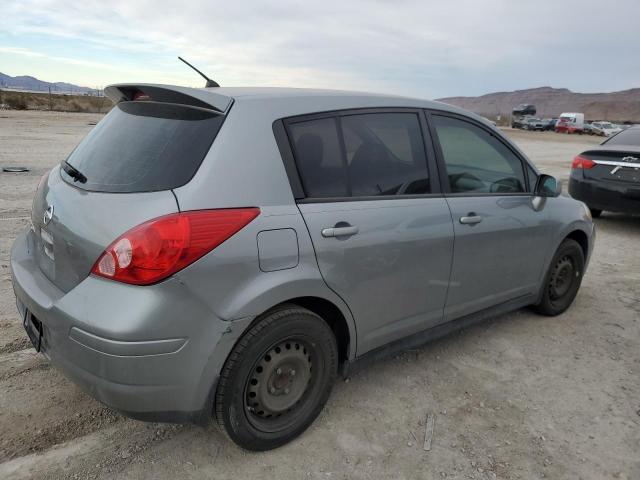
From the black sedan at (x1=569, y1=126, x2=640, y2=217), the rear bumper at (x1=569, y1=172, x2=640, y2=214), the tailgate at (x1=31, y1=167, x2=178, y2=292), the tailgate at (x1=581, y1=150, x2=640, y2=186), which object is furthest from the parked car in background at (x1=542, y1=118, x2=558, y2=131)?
the tailgate at (x1=31, y1=167, x2=178, y2=292)

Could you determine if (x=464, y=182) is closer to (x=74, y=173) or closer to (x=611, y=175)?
(x=74, y=173)

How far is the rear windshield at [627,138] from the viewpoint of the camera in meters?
7.98

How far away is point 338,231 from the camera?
2598 millimetres

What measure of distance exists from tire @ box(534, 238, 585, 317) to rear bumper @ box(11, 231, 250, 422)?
2962mm

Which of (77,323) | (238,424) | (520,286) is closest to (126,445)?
(238,424)

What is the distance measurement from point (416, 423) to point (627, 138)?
23.5ft

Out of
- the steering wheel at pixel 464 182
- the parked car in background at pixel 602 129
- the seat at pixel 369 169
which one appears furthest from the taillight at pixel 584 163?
the parked car in background at pixel 602 129

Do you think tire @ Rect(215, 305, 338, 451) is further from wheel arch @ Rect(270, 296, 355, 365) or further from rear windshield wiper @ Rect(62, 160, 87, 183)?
rear windshield wiper @ Rect(62, 160, 87, 183)

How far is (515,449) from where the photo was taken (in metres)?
2.71

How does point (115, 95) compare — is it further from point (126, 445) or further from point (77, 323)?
point (126, 445)

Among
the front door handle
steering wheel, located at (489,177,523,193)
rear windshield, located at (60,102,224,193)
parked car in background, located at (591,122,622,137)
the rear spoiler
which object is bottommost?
parked car in background, located at (591,122,622,137)

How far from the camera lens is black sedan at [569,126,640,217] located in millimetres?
7375

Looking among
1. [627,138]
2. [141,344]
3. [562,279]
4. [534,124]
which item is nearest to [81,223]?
[141,344]

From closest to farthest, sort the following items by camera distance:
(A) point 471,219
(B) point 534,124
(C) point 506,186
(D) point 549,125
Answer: (A) point 471,219 < (C) point 506,186 < (B) point 534,124 < (D) point 549,125
